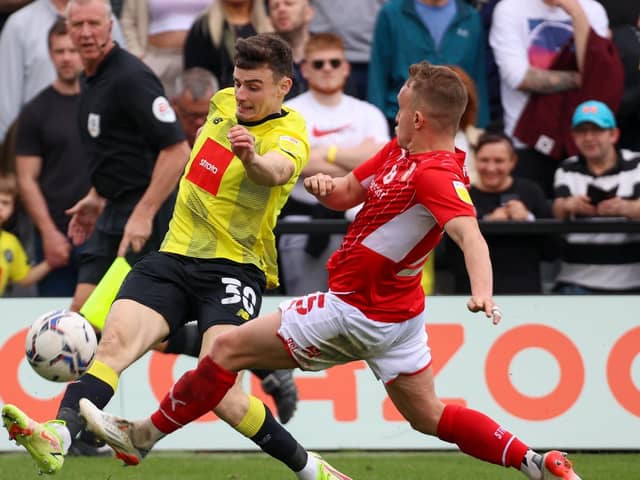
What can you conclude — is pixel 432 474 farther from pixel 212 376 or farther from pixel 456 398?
pixel 212 376

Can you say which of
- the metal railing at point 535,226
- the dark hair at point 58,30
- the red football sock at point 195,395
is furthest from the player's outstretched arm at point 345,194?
the dark hair at point 58,30

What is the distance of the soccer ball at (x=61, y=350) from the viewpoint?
654cm

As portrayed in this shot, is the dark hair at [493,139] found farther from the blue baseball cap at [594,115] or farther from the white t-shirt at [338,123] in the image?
the white t-shirt at [338,123]

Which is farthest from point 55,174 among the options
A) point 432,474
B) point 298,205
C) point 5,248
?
point 432,474

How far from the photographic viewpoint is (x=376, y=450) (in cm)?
944

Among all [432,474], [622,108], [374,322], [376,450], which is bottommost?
[376,450]

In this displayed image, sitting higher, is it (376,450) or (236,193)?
(236,193)

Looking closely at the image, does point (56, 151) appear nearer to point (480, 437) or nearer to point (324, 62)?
point (324, 62)

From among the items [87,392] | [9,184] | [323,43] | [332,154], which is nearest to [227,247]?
[87,392]

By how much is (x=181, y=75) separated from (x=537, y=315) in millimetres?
3205

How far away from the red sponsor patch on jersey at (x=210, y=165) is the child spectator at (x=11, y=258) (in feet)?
11.6

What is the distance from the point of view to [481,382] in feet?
31.2

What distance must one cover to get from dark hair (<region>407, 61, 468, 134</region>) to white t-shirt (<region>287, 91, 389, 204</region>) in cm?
390

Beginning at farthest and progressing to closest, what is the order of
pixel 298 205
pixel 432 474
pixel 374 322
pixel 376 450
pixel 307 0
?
1. pixel 307 0
2. pixel 298 205
3. pixel 376 450
4. pixel 432 474
5. pixel 374 322
